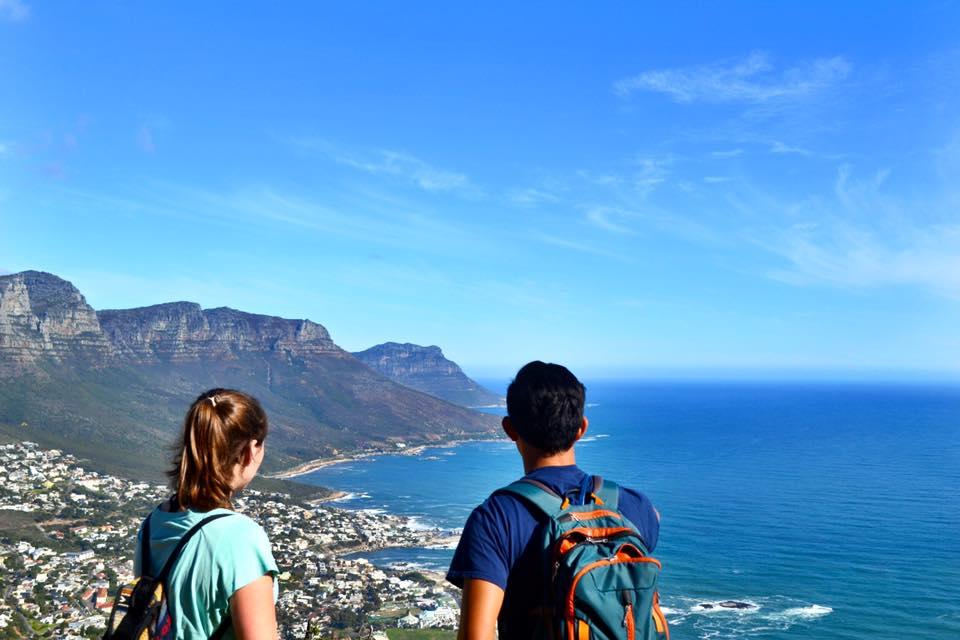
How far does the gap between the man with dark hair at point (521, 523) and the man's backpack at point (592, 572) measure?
0.04 metres

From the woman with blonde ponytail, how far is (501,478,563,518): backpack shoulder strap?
67 cm

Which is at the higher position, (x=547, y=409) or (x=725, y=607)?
(x=547, y=409)

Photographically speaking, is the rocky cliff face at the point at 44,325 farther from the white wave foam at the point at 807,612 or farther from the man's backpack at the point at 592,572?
the man's backpack at the point at 592,572

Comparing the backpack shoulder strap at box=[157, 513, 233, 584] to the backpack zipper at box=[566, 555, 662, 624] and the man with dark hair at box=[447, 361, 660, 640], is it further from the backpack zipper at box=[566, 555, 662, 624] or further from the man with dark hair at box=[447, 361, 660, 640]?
the backpack zipper at box=[566, 555, 662, 624]

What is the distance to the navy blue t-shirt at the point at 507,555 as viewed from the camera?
1.92 m

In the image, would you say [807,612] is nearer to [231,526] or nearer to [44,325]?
[231,526]

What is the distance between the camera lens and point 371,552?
40.0 metres

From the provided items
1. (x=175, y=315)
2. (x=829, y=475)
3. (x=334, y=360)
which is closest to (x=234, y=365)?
(x=175, y=315)

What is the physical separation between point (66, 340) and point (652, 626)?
269 feet

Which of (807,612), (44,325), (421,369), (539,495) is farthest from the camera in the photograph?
(421,369)

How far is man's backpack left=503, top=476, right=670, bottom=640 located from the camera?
6.13ft

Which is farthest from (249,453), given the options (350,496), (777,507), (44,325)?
(44,325)

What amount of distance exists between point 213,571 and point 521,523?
31.5 inches

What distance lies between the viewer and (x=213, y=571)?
1.90 metres
